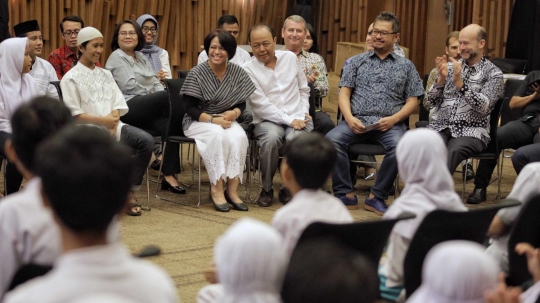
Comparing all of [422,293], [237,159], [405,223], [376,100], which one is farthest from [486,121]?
[422,293]

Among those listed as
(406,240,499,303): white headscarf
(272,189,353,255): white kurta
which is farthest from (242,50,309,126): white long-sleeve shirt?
(406,240,499,303): white headscarf

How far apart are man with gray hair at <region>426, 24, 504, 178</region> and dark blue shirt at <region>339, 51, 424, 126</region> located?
0.66ft

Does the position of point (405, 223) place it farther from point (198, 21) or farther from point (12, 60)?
point (198, 21)

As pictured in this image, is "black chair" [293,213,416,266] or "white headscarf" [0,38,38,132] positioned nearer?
"black chair" [293,213,416,266]

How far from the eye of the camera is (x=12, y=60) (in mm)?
5172

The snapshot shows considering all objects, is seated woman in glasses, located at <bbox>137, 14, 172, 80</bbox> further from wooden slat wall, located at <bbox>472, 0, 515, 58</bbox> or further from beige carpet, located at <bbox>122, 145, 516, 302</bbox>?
wooden slat wall, located at <bbox>472, 0, 515, 58</bbox>

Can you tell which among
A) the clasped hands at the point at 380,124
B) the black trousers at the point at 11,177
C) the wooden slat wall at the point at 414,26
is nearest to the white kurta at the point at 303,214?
the black trousers at the point at 11,177

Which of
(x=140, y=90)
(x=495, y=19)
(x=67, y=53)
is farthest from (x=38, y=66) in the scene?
(x=495, y=19)

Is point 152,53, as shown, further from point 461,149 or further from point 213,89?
point 461,149

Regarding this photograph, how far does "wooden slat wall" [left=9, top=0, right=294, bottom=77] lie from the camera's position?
28.3 ft

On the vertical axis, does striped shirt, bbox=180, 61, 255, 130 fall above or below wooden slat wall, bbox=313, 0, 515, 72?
below

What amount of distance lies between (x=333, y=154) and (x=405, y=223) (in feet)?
1.23

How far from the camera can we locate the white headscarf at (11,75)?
5137mm

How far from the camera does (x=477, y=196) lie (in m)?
6.23
